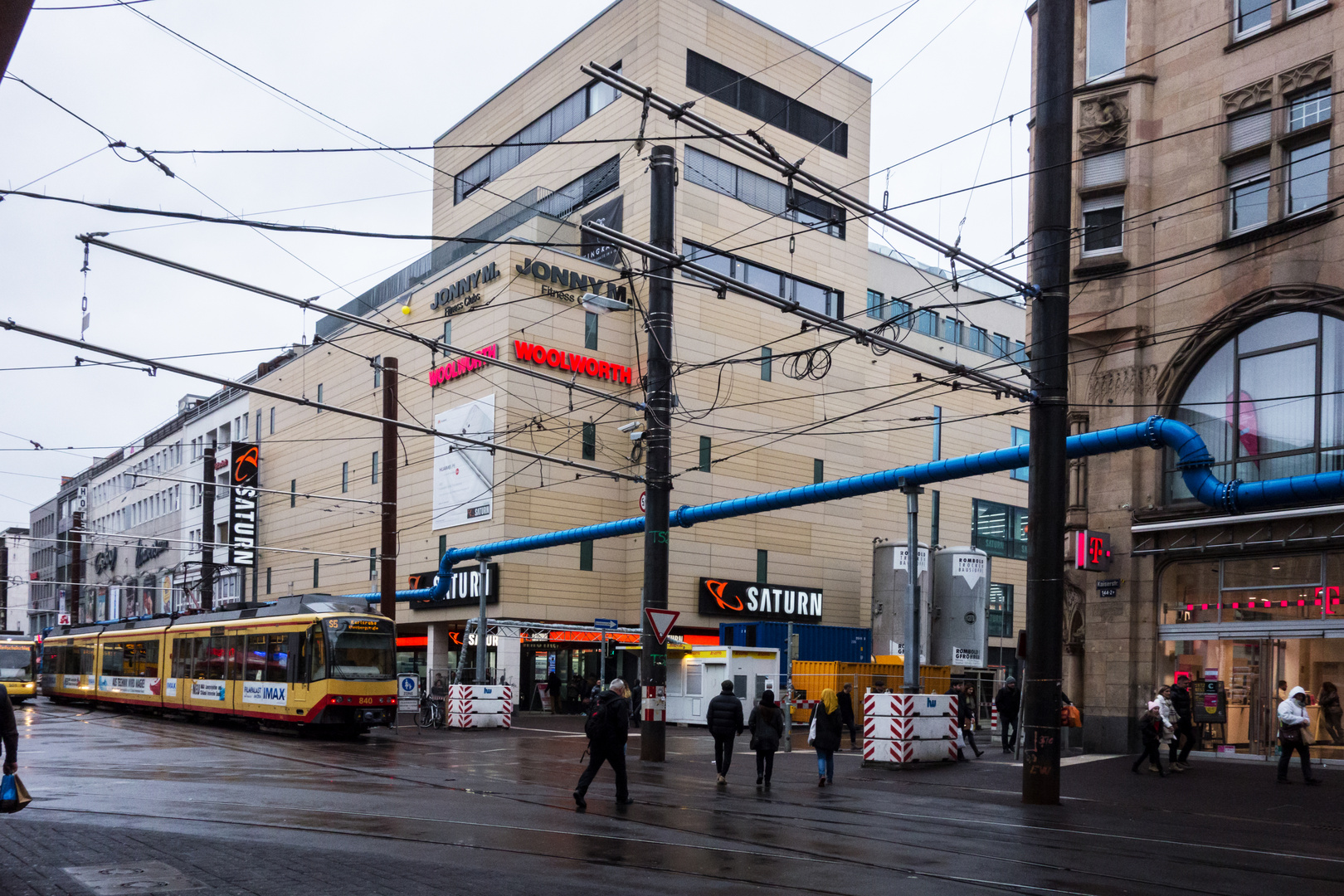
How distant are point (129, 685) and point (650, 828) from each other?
34.2m

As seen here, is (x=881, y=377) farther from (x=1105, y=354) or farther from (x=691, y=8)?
(x=1105, y=354)

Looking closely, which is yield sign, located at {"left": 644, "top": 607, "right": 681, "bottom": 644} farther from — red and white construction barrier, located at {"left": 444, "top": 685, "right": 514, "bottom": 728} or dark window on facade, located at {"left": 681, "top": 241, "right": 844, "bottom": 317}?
dark window on facade, located at {"left": 681, "top": 241, "right": 844, "bottom": 317}

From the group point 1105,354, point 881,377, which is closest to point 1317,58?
point 1105,354

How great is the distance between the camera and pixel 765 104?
168 feet

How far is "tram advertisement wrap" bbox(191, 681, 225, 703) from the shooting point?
3438cm

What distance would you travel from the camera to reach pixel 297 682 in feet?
100

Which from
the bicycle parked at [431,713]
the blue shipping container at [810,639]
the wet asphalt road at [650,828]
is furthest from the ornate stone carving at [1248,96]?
the bicycle parked at [431,713]

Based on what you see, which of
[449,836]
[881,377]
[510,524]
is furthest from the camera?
[881,377]

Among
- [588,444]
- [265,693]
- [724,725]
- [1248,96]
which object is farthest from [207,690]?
[1248,96]

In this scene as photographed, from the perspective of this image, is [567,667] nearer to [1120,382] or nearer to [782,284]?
[782,284]

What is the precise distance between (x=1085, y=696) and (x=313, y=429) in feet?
140

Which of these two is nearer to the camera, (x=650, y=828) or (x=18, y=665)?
(x=650, y=828)

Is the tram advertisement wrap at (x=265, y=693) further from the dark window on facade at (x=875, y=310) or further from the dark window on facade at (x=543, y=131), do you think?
the dark window on facade at (x=875, y=310)

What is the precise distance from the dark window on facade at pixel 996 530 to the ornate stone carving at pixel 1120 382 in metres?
34.0
